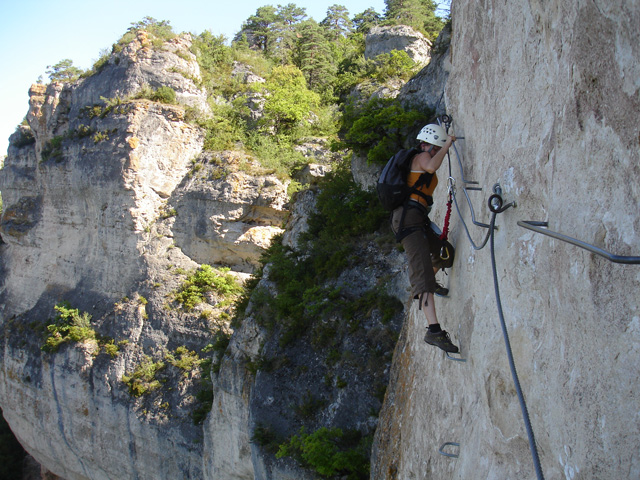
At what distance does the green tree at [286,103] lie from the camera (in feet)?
65.1

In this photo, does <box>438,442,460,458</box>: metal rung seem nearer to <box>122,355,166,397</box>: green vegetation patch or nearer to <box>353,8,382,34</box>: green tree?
<box>122,355,166,397</box>: green vegetation patch

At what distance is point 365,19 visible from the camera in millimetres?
33875

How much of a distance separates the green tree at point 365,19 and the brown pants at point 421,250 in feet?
102

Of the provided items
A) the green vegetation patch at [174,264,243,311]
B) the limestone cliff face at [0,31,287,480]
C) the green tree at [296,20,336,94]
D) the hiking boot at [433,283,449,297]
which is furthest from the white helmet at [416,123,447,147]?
the green tree at [296,20,336,94]

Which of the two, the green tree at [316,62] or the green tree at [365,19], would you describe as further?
the green tree at [365,19]

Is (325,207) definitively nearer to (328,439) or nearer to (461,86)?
(328,439)

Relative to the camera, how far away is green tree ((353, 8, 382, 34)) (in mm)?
32625

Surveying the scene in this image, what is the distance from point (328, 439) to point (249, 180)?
10.9 metres

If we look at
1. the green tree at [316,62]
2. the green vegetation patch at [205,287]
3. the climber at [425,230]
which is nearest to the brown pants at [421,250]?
the climber at [425,230]

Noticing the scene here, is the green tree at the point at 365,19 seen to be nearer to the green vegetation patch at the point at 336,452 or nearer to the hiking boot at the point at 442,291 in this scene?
the green vegetation patch at the point at 336,452

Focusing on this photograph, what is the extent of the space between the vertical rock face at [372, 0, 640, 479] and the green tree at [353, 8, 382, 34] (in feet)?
101

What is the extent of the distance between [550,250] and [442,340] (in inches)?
64.8

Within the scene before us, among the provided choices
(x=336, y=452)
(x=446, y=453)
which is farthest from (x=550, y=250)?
(x=336, y=452)

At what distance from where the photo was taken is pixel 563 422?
214 centimetres
